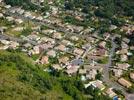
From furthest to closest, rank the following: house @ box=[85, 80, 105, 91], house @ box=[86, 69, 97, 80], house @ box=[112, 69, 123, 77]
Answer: house @ box=[112, 69, 123, 77], house @ box=[86, 69, 97, 80], house @ box=[85, 80, 105, 91]

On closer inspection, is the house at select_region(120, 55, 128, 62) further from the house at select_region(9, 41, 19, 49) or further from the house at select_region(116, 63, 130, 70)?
the house at select_region(9, 41, 19, 49)

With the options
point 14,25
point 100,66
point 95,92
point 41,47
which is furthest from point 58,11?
point 95,92

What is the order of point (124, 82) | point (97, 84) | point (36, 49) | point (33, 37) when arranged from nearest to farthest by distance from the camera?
1. point (97, 84)
2. point (124, 82)
3. point (36, 49)
4. point (33, 37)

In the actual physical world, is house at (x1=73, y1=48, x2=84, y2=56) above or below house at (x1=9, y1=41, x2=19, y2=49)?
above

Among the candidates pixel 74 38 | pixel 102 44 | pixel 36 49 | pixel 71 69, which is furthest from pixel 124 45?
pixel 36 49

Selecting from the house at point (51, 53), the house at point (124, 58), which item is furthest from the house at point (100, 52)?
the house at point (51, 53)

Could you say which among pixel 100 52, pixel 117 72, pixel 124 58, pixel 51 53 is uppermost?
pixel 124 58

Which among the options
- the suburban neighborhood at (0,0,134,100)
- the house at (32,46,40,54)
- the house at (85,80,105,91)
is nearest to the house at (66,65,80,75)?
the suburban neighborhood at (0,0,134,100)

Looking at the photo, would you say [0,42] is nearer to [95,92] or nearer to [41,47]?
[41,47]

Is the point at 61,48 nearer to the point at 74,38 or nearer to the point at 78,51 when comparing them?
the point at 78,51

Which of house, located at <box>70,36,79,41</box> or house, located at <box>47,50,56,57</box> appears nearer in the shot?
house, located at <box>47,50,56,57</box>

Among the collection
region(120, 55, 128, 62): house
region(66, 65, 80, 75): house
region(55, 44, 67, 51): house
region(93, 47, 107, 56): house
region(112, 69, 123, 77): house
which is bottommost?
region(55, 44, 67, 51): house

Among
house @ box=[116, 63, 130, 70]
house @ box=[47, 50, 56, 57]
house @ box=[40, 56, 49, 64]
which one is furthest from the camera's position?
house @ box=[47, 50, 56, 57]
